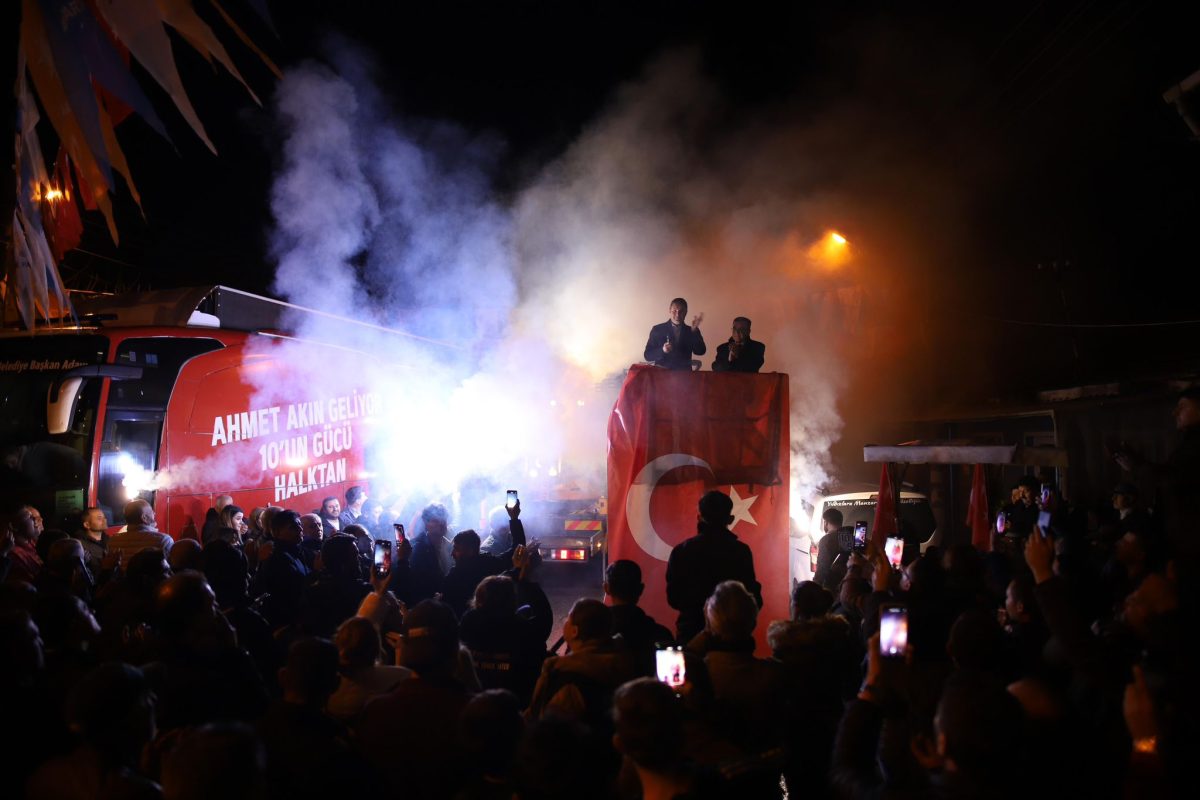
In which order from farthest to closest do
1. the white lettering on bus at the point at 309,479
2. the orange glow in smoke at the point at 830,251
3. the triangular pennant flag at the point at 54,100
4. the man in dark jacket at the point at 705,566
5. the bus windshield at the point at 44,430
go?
the orange glow in smoke at the point at 830,251
the white lettering on bus at the point at 309,479
the bus windshield at the point at 44,430
the man in dark jacket at the point at 705,566
the triangular pennant flag at the point at 54,100

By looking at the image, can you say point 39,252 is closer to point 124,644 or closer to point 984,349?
point 124,644

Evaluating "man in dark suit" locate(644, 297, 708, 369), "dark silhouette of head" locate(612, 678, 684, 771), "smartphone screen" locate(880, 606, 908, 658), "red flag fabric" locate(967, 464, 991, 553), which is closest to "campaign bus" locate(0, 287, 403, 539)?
"man in dark suit" locate(644, 297, 708, 369)

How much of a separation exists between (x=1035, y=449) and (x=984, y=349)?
39.8 feet

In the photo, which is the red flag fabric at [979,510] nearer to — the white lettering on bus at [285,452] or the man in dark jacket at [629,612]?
the man in dark jacket at [629,612]

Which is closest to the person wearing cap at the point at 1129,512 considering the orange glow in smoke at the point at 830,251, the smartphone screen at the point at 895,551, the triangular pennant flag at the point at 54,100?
the smartphone screen at the point at 895,551

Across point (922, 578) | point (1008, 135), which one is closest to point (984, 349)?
point (1008, 135)

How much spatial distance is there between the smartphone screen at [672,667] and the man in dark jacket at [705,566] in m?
1.70

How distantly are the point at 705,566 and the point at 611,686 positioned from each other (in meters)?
1.61

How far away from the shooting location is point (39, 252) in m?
2.87

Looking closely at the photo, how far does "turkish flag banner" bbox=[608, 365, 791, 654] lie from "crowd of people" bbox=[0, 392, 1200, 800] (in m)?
0.83

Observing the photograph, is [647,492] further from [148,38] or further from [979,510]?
[148,38]

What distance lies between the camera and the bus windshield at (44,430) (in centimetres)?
773

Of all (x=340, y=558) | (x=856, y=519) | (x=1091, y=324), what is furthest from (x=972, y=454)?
(x=1091, y=324)

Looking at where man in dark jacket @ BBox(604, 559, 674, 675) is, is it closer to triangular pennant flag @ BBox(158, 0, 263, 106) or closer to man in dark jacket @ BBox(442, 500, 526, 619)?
man in dark jacket @ BBox(442, 500, 526, 619)
